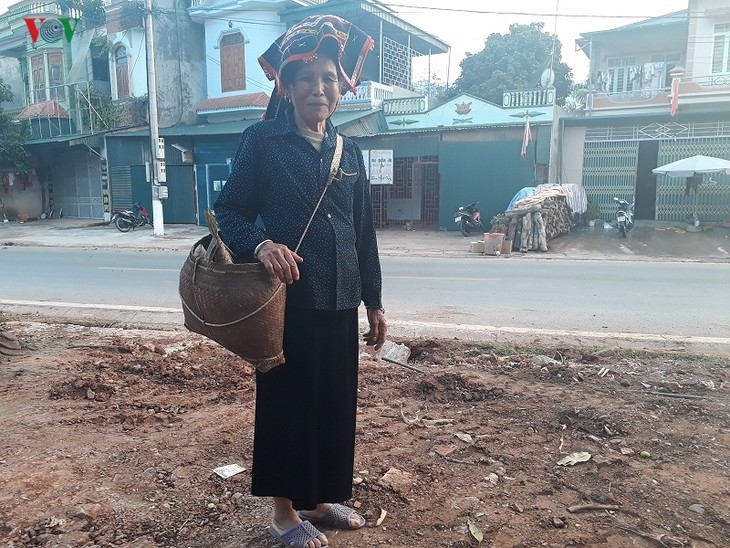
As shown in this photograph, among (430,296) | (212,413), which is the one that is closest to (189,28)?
(430,296)

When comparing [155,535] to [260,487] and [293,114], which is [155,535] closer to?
[260,487]

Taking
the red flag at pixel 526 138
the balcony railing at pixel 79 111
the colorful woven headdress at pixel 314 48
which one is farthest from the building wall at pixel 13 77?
the colorful woven headdress at pixel 314 48

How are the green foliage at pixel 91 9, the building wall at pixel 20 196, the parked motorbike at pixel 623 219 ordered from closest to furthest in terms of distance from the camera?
the parked motorbike at pixel 623 219 < the green foliage at pixel 91 9 < the building wall at pixel 20 196

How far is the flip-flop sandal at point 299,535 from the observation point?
2.16 m

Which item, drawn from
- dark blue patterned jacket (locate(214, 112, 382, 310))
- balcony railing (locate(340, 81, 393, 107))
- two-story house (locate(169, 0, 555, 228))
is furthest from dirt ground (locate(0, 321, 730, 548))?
balcony railing (locate(340, 81, 393, 107))

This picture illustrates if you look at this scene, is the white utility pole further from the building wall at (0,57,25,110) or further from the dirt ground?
the building wall at (0,57,25,110)

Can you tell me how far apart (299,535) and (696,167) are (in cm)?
1541

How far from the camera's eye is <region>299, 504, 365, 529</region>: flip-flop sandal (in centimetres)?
230

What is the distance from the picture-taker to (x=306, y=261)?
83.2 inches

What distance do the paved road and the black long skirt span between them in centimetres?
345

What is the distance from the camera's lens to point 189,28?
72.4 ft

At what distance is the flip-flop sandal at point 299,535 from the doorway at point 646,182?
57.4 ft

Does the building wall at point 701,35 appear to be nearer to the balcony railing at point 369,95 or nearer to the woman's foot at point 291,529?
the balcony railing at point 369,95

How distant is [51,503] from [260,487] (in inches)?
36.4
